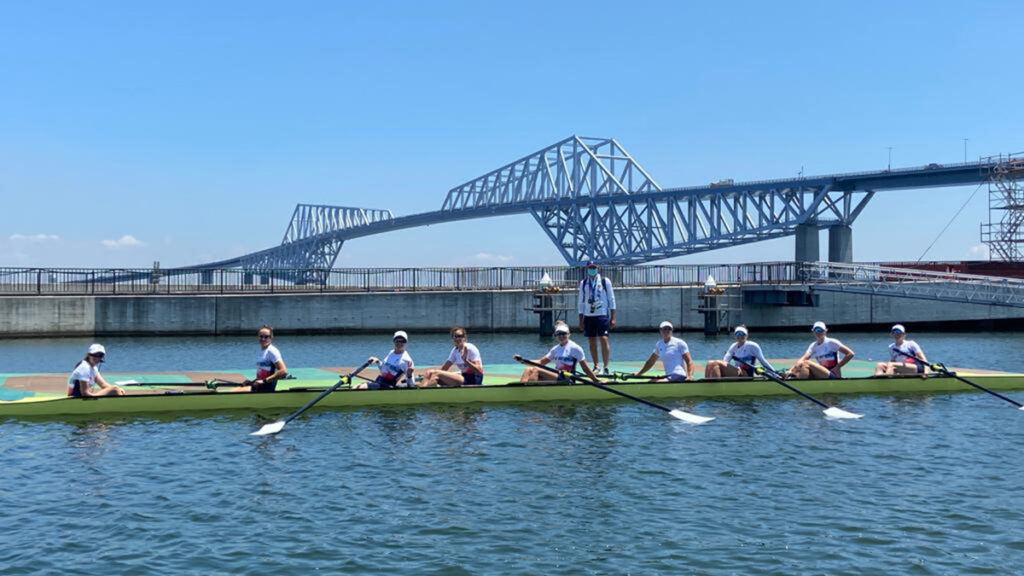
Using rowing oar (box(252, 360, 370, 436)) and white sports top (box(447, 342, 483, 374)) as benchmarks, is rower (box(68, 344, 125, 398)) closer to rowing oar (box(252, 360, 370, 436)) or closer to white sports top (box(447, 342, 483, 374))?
rowing oar (box(252, 360, 370, 436))

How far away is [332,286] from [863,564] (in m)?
44.0

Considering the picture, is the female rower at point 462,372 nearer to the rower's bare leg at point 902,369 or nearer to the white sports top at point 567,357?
the white sports top at point 567,357

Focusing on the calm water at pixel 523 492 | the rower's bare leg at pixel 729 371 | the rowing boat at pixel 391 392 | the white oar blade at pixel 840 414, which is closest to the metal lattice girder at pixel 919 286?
the rowing boat at pixel 391 392

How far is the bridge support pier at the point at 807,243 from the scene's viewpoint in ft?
275

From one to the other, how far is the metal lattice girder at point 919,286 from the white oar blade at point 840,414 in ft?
99.8

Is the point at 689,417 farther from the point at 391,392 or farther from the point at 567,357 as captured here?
the point at 391,392

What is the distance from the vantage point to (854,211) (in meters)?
81.9

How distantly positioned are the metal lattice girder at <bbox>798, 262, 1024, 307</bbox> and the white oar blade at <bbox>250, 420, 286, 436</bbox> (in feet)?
126

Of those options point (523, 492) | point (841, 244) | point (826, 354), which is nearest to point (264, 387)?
point (523, 492)

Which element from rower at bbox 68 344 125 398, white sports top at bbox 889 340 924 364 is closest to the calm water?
rower at bbox 68 344 125 398

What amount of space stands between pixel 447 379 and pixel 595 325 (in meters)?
4.11

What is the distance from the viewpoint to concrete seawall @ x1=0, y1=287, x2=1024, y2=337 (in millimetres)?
43750

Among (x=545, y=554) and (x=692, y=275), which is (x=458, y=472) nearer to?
(x=545, y=554)

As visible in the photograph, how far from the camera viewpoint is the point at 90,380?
673 inches
